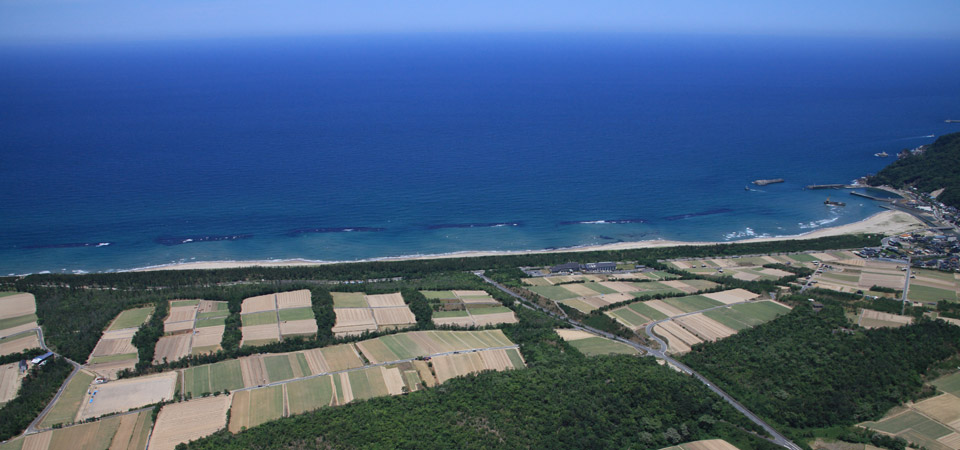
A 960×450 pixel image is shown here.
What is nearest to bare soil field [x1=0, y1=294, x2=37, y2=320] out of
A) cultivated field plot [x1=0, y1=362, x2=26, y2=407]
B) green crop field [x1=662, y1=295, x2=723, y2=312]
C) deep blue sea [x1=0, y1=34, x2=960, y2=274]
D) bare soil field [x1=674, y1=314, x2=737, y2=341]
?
cultivated field plot [x1=0, y1=362, x2=26, y2=407]

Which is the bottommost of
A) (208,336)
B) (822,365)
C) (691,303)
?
(822,365)

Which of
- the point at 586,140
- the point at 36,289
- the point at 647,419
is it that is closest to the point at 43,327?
the point at 36,289

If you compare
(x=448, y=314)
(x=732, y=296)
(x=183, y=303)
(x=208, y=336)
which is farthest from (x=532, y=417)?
(x=183, y=303)

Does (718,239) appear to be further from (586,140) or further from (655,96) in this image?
(655,96)

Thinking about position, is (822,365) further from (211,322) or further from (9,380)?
(9,380)

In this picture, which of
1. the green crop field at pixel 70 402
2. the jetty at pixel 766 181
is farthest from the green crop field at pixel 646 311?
the jetty at pixel 766 181

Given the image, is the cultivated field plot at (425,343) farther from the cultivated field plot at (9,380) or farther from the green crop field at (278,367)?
the cultivated field plot at (9,380)

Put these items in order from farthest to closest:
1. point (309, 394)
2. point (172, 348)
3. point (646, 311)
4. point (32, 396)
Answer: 1. point (646, 311)
2. point (172, 348)
3. point (309, 394)
4. point (32, 396)
